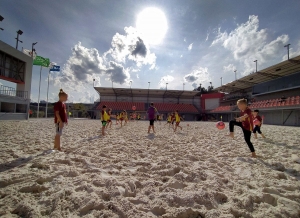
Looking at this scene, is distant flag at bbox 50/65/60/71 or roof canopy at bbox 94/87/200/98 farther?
roof canopy at bbox 94/87/200/98

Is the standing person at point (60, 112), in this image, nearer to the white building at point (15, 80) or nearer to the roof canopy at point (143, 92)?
the white building at point (15, 80)

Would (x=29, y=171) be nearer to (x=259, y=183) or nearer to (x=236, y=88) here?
(x=259, y=183)

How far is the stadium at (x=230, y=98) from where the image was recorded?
25016 mm

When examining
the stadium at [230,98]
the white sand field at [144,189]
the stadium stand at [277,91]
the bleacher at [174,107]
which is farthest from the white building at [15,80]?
the stadium stand at [277,91]

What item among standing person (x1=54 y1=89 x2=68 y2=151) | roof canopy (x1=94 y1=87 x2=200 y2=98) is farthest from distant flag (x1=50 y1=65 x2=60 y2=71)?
standing person (x1=54 y1=89 x2=68 y2=151)

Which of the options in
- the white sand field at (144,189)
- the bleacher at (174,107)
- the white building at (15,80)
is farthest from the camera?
the bleacher at (174,107)

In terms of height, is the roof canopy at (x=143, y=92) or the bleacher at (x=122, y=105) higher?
the roof canopy at (x=143, y=92)

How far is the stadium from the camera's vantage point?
25.0 metres

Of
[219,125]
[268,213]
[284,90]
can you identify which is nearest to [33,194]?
[268,213]

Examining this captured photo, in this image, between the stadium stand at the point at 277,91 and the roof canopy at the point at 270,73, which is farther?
the roof canopy at the point at 270,73

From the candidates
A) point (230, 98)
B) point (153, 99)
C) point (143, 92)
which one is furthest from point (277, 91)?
point (143, 92)

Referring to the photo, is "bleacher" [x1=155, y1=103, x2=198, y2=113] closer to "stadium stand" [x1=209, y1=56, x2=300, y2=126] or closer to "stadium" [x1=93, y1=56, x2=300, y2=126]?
"stadium" [x1=93, y1=56, x2=300, y2=126]

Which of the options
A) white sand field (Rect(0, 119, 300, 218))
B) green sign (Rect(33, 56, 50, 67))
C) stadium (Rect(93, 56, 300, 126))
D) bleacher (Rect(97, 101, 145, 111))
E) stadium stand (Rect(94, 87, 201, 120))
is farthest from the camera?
stadium stand (Rect(94, 87, 201, 120))

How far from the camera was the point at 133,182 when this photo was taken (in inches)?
89.0
